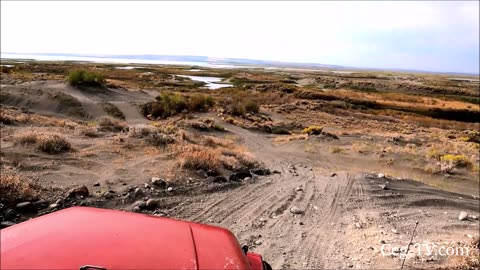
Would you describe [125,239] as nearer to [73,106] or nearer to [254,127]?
[254,127]

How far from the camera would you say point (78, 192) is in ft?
22.5

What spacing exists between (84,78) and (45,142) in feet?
81.6

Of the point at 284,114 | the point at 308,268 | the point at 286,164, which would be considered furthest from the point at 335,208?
the point at 284,114

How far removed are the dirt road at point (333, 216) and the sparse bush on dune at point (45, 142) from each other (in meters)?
4.09

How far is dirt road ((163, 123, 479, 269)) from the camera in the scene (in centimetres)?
569

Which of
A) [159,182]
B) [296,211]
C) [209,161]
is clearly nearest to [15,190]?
[159,182]

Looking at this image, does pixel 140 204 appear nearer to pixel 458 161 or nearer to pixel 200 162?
pixel 200 162

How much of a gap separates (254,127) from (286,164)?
11.3 meters

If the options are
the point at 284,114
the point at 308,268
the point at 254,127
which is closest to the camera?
the point at 308,268

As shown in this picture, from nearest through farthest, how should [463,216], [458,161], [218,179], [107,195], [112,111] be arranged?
[107,195] < [463,216] < [218,179] < [458,161] < [112,111]

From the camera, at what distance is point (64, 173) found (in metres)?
8.05

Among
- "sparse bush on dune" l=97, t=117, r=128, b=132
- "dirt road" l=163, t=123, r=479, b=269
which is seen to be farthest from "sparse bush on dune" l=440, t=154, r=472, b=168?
"sparse bush on dune" l=97, t=117, r=128, b=132

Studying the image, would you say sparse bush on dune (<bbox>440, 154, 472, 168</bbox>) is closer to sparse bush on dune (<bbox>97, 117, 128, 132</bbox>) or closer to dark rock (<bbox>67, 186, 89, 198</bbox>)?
sparse bush on dune (<bbox>97, 117, 128, 132</bbox>)

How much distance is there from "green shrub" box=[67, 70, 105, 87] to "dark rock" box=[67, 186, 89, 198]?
27497mm
